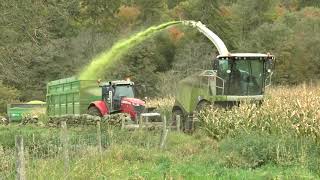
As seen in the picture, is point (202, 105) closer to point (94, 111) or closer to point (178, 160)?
point (94, 111)

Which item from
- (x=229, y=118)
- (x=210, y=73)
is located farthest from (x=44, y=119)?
(x=229, y=118)

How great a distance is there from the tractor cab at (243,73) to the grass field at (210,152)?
3261mm

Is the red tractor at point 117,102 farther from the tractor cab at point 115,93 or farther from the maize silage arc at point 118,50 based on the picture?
the maize silage arc at point 118,50

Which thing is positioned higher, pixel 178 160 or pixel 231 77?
pixel 231 77

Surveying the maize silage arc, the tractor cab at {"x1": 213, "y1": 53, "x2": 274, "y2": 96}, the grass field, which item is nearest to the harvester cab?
the tractor cab at {"x1": 213, "y1": 53, "x2": 274, "y2": 96}

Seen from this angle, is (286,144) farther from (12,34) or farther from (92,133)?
(12,34)

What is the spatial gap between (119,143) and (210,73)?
7662mm

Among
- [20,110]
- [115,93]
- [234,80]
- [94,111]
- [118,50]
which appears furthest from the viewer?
[20,110]

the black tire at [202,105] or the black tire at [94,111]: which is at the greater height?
the black tire at [202,105]

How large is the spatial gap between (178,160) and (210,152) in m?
1.40

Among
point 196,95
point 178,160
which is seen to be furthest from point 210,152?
point 196,95

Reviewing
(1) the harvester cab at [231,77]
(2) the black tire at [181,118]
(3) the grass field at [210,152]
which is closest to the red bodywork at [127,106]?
(2) the black tire at [181,118]

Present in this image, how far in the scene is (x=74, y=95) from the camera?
25453mm

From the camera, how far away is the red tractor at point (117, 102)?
22.2 metres
